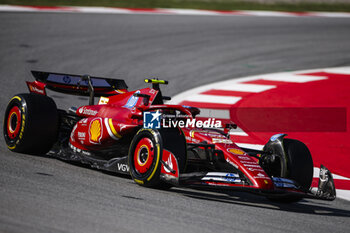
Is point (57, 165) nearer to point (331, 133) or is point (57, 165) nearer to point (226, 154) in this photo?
point (226, 154)

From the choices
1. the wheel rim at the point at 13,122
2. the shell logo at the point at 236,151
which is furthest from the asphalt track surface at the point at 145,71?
the shell logo at the point at 236,151

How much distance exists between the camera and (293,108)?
11.1m

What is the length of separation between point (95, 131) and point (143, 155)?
1.08 meters

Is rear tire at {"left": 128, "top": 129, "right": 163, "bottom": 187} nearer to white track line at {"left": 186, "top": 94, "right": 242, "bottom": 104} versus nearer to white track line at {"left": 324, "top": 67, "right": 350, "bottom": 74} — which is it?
white track line at {"left": 186, "top": 94, "right": 242, "bottom": 104}

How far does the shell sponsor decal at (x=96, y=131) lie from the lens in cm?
715

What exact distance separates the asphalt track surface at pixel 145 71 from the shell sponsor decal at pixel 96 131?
0.40 m

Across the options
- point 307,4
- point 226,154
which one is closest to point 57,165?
point 226,154

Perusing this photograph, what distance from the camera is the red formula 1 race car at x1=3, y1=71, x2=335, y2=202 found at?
6.09 metres

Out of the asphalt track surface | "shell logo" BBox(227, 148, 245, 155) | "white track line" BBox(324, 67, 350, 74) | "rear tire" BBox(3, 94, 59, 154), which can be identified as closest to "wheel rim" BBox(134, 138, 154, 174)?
the asphalt track surface

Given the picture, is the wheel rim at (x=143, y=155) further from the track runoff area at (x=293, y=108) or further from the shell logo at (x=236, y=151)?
the track runoff area at (x=293, y=108)

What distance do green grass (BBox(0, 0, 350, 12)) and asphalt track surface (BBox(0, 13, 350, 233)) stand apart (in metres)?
2.09

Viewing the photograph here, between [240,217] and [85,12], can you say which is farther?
[85,12]

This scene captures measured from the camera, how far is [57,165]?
7246mm

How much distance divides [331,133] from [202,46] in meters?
6.55
